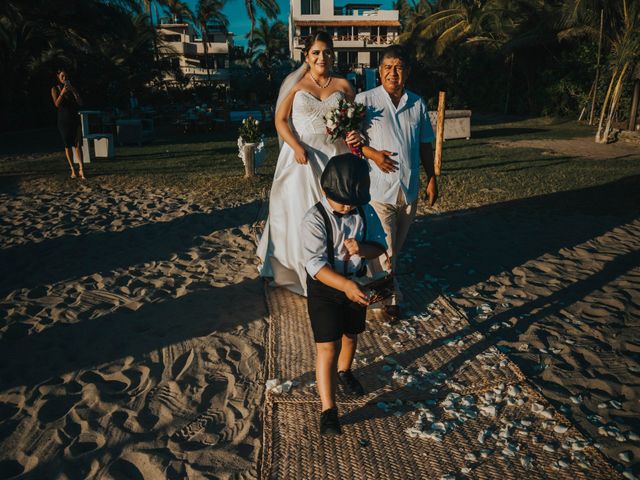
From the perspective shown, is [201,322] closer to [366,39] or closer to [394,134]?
[394,134]

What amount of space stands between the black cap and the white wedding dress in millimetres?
2021

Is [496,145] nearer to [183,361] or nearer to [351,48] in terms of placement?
[183,361]

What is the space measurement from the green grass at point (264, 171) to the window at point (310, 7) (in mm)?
47525

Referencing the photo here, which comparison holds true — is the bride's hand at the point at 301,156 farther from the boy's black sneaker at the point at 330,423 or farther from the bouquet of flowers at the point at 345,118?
the boy's black sneaker at the point at 330,423

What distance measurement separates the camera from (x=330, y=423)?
3.05m

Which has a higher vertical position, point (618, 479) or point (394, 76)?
point (394, 76)

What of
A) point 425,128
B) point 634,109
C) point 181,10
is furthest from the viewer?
point 181,10

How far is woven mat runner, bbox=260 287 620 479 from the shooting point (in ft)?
9.21

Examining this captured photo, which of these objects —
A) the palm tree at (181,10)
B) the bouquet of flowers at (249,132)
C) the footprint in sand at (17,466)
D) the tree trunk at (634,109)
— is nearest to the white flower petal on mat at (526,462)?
the footprint in sand at (17,466)

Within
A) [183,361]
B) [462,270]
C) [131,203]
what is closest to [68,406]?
[183,361]

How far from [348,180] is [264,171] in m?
10.0

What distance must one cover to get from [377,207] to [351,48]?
2261 inches

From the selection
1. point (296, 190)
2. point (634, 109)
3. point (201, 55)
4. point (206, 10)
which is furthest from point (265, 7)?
point (296, 190)

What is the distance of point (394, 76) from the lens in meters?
4.17
